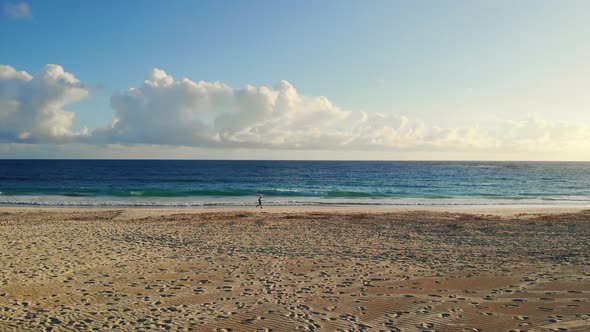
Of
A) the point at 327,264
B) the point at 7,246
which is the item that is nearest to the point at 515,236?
the point at 327,264

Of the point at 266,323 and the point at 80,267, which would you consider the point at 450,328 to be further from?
the point at 80,267

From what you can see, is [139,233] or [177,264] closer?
[177,264]

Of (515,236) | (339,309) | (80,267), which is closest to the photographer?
(339,309)

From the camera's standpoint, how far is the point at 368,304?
27.0 ft

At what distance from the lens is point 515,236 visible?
55.6 ft

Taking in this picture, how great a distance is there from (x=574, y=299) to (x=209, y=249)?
11.6m

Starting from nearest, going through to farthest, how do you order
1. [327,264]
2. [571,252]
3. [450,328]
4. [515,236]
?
[450,328] < [327,264] < [571,252] < [515,236]

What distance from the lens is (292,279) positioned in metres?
10.1

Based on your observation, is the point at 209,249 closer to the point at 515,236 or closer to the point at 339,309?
the point at 339,309

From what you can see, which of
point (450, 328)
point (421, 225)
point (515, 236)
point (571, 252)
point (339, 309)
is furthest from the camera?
point (421, 225)

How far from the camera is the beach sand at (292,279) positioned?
7.31 meters

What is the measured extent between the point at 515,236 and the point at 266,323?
15.0 m

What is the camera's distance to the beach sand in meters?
7.31

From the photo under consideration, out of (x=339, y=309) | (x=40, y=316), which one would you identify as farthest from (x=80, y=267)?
(x=339, y=309)
